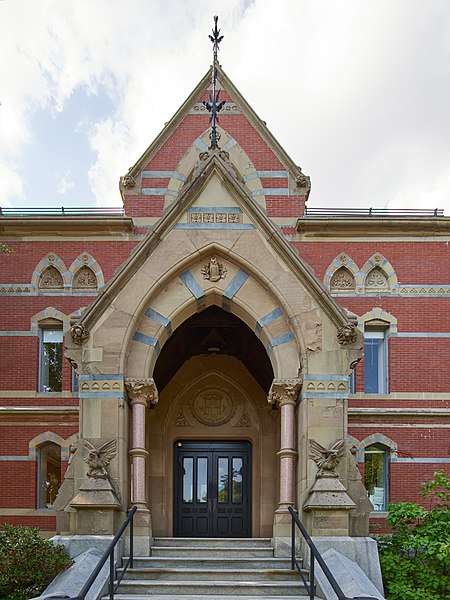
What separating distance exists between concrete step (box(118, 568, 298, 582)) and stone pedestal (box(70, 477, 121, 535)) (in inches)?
29.6

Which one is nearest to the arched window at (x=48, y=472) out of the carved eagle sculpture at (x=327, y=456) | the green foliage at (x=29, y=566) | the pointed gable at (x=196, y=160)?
the pointed gable at (x=196, y=160)

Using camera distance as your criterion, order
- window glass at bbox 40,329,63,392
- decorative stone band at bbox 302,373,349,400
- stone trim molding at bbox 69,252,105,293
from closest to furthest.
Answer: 1. decorative stone band at bbox 302,373,349,400
2. window glass at bbox 40,329,63,392
3. stone trim molding at bbox 69,252,105,293

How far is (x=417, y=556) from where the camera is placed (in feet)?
43.2

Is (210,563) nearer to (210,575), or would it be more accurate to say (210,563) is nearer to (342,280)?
(210,575)

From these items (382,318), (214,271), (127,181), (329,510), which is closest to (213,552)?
(329,510)

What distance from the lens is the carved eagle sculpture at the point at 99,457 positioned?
12141 mm

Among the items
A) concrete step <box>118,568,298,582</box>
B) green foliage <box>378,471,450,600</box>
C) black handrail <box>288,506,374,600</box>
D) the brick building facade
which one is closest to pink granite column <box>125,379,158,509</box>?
concrete step <box>118,568,298,582</box>

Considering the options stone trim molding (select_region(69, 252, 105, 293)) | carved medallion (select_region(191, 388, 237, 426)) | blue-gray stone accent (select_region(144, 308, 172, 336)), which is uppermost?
stone trim molding (select_region(69, 252, 105, 293))

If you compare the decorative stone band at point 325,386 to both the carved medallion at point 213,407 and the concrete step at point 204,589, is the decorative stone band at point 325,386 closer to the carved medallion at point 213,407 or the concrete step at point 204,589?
the concrete step at point 204,589

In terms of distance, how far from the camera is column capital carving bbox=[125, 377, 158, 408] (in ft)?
42.2

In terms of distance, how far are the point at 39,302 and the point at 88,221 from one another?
239 centimetres

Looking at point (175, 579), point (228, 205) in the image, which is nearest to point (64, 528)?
point (175, 579)

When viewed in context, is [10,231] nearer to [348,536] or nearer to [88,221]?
[88,221]

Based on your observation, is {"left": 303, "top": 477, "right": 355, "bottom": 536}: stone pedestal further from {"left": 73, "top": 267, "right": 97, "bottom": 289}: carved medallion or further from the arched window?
{"left": 73, "top": 267, "right": 97, "bottom": 289}: carved medallion
